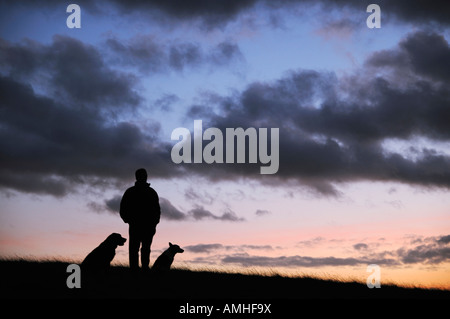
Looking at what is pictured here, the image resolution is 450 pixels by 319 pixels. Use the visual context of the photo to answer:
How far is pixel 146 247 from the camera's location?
13891 mm

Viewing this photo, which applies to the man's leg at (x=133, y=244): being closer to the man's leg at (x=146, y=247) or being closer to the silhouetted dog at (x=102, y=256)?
the man's leg at (x=146, y=247)

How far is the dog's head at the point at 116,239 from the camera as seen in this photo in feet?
47.3

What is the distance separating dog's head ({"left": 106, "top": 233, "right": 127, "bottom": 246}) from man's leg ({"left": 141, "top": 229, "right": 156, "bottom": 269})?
97 cm

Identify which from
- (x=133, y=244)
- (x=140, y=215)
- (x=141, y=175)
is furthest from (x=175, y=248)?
(x=141, y=175)

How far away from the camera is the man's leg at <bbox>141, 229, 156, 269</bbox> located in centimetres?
1385

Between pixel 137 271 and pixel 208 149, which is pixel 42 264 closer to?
pixel 137 271

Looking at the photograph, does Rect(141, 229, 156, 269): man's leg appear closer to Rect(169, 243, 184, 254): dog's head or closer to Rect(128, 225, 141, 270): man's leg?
Rect(128, 225, 141, 270): man's leg

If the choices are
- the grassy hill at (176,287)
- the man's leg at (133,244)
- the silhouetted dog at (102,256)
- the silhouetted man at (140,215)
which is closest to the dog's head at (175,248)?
the grassy hill at (176,287)

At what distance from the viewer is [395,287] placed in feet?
56.2

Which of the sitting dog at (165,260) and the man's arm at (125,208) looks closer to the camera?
the man's arm at (125,208)

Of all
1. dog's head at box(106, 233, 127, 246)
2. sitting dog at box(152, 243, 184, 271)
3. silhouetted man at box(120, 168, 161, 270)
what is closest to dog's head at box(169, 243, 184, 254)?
sitting dog at box(152, 243, 184, 271)
